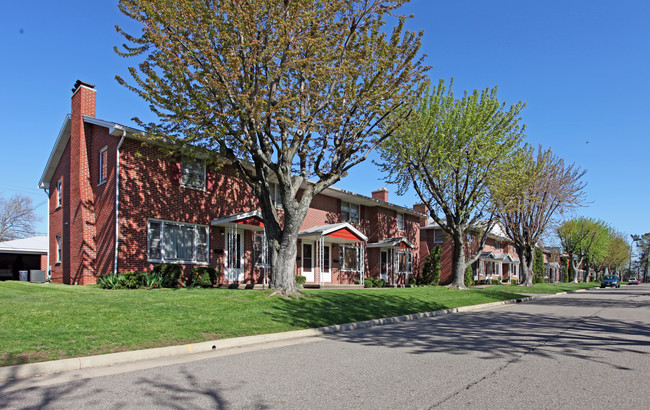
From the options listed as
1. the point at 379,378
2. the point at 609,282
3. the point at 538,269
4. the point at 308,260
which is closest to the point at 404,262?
the point at 308,260

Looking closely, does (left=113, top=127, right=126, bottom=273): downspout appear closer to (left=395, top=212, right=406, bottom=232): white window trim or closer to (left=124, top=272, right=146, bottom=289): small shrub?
(left=124, top=272, right=146, bottom=289): small shrub

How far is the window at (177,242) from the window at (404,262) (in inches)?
734

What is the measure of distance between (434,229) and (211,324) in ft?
114

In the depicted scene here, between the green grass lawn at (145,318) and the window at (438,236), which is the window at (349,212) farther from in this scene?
the green grass lawn at (145,318)

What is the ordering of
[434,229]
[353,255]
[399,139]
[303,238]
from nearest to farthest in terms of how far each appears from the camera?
[399,139], [303,238], [353,255], [434,229]

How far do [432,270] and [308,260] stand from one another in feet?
42.6

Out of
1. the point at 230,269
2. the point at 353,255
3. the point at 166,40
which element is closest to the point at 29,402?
the point at 166,40

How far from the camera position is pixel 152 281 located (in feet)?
55.7

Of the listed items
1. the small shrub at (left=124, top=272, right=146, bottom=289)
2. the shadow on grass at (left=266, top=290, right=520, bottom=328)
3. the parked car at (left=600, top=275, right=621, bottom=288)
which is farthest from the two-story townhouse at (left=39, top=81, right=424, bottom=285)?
the parked car at (left=600, top=275, right=621, bottom=288)

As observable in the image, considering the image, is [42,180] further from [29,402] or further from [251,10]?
[29,402]

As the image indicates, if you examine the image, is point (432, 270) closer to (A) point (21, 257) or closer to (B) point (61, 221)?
(B) point (61, 221)

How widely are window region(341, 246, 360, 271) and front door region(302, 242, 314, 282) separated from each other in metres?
3.01

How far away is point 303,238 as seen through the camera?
83.8 ft

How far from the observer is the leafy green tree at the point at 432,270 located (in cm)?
3547
